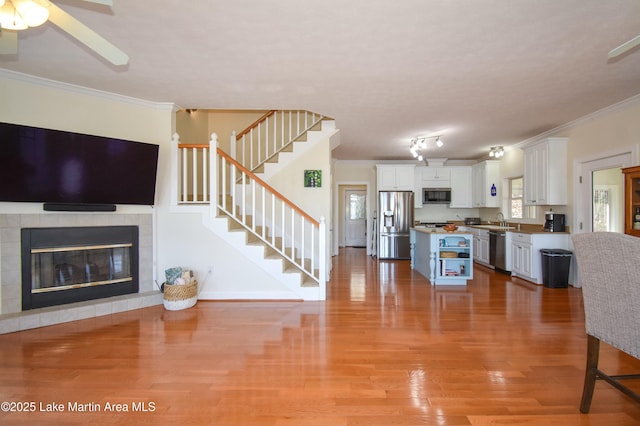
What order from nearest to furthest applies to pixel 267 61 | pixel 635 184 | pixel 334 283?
1. pixel 267 61
2. pixel 635 184
3. pixel 334 283

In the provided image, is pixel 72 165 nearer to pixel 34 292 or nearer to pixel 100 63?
pixel 100 63

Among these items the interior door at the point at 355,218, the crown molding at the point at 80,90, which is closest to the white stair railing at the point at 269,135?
the crown molding at the point at 80,90

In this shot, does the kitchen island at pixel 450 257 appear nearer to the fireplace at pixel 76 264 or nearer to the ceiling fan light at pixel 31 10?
the fireplace at pixel 76 264

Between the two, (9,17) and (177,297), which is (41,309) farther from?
(9,17)

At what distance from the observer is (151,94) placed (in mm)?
3637

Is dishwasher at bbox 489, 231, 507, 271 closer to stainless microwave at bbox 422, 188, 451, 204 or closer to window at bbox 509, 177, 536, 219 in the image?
window at bbox 509, 177, 536, 219

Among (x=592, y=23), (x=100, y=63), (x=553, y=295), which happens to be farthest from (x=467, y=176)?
(x=100, y=63)

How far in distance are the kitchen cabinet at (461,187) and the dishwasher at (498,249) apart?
1.78 meters

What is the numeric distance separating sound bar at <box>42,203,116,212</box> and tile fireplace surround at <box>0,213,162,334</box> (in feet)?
0.47

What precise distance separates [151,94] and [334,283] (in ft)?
12.4

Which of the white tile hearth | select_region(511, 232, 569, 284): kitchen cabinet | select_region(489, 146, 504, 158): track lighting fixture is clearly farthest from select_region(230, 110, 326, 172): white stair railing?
select_region(511, 232, 569, 284): kitchen cabinet

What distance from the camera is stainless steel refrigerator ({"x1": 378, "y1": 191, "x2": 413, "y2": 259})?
285 inches

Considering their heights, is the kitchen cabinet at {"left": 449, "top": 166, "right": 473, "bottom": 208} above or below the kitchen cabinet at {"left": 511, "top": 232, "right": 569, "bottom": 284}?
above

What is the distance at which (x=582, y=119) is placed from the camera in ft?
14.8
